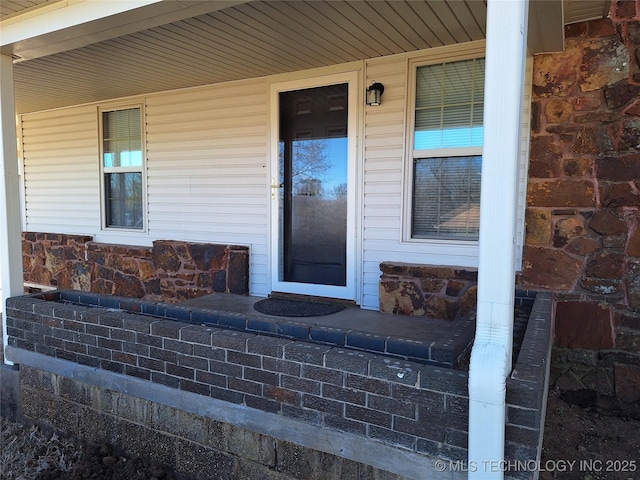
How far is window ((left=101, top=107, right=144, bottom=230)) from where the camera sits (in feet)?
16.4

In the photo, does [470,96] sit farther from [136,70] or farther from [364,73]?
[136,70]

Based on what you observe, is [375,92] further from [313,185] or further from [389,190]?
[313,185]

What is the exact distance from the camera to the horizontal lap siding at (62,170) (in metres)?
5.30

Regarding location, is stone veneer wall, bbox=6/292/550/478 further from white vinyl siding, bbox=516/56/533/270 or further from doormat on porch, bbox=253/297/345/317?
doormat on porch, bbox=253/297/345/317

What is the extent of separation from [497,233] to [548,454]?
59.0 inches

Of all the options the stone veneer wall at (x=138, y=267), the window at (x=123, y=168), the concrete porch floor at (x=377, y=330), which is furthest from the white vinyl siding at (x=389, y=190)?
the window at (x=123, y=168)

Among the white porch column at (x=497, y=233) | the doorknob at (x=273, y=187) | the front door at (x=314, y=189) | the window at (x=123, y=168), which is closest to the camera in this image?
the white porch column at (x=497, y=233)

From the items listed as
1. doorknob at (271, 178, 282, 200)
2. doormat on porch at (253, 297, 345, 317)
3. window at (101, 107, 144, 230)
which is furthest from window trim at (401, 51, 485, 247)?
window at (101, 107, 144, 230)

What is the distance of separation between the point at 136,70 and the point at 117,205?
192 centimetres

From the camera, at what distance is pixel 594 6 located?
8.31 ft

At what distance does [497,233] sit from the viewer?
4.93 feet

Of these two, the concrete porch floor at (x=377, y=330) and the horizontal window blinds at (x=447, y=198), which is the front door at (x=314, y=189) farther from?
the horizontal window blinds at (x=447, y=198)

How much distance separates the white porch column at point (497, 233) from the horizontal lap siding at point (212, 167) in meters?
2.82

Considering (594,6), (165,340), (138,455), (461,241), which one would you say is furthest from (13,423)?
(594,6)
